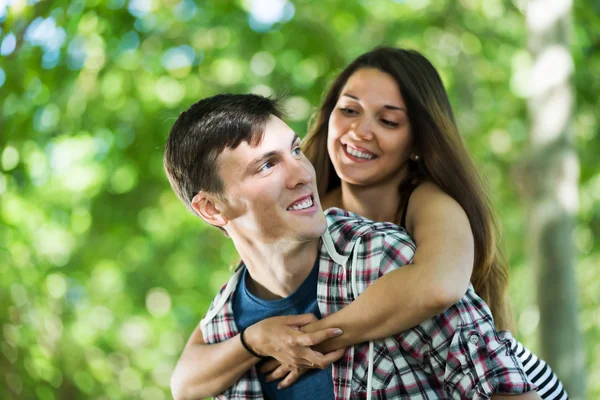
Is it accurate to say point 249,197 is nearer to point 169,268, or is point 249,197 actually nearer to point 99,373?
point 99,373

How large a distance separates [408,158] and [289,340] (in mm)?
912

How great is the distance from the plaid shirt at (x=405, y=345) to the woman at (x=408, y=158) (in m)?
0.32

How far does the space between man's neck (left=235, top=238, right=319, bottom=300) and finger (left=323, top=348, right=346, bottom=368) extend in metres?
0.21

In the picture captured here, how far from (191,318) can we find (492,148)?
3187mm

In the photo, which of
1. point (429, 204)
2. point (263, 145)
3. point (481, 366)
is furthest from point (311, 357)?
point (429, 204)

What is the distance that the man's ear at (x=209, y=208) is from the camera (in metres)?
1.95

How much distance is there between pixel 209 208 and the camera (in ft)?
6.45

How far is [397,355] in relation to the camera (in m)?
1.81

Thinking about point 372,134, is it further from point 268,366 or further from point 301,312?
point 268,366

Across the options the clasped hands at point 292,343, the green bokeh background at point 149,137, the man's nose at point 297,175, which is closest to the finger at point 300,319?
the clasped hands at point 292,343

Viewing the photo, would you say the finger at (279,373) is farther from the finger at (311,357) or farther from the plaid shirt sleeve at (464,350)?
the plaid shirt sleeve at (464,350)

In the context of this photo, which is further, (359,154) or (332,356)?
(359,154)

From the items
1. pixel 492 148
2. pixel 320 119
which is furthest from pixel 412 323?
pixel 492 148

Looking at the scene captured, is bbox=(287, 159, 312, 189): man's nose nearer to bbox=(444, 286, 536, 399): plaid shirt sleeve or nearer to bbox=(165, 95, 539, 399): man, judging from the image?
bbox=(165, 95, 539, 399): man
